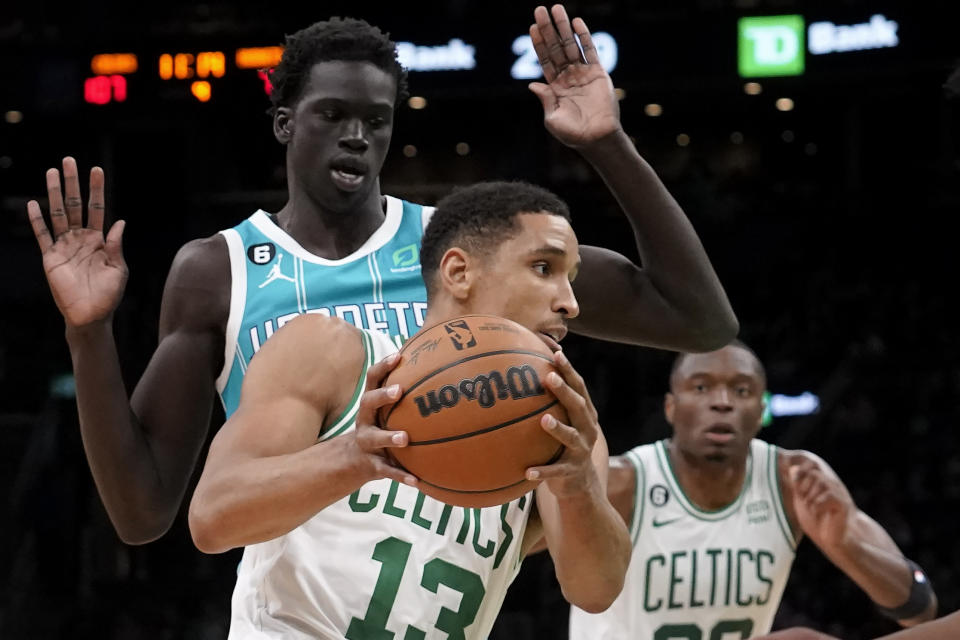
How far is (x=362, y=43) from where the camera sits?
3746mm

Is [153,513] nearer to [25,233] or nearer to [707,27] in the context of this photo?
[707,27]

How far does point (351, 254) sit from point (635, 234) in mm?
759

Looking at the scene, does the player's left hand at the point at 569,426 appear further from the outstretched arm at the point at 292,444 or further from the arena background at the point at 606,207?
the arena background at the point at 606,207

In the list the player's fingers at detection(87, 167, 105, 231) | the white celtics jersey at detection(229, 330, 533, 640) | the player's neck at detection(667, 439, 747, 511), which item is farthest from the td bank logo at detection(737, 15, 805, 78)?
the white celtics jersey at detection(229, 330, 533, 640)

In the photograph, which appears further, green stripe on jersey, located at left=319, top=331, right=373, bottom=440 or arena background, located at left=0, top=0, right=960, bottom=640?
arena background, located at left=0, top=0, right=960, bottom=640

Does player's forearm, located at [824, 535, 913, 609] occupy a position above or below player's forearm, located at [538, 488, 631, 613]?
below

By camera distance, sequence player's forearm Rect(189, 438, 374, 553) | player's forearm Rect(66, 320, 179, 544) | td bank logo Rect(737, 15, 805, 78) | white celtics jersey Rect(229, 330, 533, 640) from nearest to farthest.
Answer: player's forearm Rect(189, 438, 374, 553) < white celtics jersey Rect(229, 330, 533, 640) < player's forearm Rect(66, 320, 179, 544) < td bank logo Rect(737, 15, 805, 78)

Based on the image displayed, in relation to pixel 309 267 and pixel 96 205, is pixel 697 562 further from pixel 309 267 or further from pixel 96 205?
pixel 96 205

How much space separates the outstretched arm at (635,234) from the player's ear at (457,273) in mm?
798

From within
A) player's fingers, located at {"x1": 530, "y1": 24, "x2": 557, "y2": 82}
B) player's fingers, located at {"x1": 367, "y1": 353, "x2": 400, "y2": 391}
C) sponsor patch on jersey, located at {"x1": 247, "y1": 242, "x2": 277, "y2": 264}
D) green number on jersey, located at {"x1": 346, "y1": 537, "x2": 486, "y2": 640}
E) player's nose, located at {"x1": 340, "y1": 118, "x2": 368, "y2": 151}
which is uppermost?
player's fingers, located at {"x1": 530, "y1": 24, "x2": 557, "y2": 82}

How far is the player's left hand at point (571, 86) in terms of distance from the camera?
361 centimetres

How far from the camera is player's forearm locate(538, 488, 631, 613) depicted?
2.77 metres

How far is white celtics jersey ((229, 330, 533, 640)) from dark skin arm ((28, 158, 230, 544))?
57 centimetres

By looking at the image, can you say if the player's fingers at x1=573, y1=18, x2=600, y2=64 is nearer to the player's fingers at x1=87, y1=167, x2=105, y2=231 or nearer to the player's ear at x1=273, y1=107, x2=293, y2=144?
the player's ear at x1=273, y1=107, x2=293, y2=144
